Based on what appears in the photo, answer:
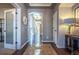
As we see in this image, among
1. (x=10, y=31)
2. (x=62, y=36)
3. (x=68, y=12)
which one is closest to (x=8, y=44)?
(x=10, y=31)

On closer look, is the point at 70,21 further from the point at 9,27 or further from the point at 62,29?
the point at 9,27

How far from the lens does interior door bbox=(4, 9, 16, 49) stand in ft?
9.02

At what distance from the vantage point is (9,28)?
286cm

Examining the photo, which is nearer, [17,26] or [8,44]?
[17,26]

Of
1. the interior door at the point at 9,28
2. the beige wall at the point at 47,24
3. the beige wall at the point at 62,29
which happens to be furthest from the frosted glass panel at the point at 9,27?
the beige wall at the point at 62,29

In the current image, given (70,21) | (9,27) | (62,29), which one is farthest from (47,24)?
(9,27)

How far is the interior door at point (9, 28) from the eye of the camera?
9.02 ft

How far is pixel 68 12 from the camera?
2.60m

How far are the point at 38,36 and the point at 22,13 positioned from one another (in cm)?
53

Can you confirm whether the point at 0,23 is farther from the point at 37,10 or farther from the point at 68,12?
the point at 68,12

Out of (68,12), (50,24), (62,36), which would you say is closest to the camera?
(68,12)

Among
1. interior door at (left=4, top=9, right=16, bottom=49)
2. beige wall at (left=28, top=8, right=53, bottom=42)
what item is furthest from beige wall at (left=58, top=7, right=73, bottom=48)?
interior door at (left=4, top=9, right=16, bottom=49)

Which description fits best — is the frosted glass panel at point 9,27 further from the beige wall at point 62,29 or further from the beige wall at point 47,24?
the beige wall at point 62,29

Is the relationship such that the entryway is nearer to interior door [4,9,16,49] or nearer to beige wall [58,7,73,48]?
interior door [4,9,16,49]
